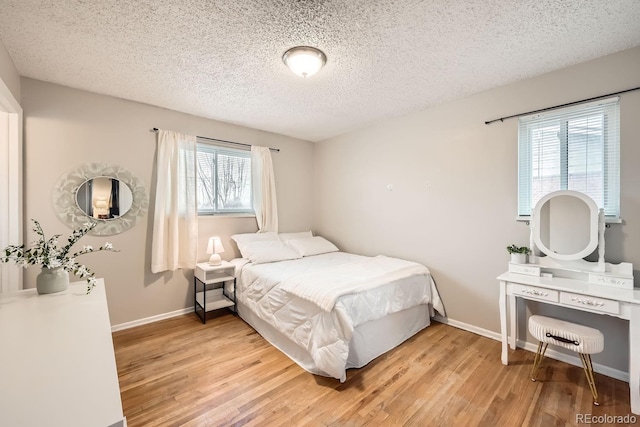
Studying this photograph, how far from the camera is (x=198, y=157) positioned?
11.3 feet

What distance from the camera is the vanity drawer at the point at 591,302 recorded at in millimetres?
1763

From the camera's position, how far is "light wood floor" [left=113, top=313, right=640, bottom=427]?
1.68m

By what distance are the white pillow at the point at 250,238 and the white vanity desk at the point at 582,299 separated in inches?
106

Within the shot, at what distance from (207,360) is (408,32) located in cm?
295

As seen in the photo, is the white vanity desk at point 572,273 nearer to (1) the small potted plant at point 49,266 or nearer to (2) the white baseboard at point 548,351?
(2) the white baseboard at point 548,351

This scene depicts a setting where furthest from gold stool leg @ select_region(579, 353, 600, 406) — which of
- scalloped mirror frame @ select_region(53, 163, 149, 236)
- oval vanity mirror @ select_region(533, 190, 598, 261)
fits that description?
scalloped mirror frame @ select_region(53, 163, 149, 236)

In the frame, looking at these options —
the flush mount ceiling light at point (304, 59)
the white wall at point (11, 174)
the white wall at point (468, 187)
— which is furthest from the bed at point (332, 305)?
the white wall at point (11, 174)

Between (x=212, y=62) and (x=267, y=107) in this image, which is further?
(x=267, y=107)

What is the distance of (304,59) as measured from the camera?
1.99 m

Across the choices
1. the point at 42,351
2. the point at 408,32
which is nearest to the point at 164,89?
the point at 408,32

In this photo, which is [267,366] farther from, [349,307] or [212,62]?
[212,62]

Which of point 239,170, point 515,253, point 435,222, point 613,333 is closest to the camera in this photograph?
point 613,333

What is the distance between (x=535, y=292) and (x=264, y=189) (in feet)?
10.6

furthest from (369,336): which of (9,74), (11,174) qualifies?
(9,74)
